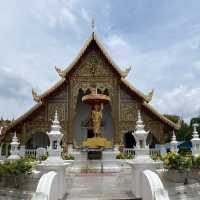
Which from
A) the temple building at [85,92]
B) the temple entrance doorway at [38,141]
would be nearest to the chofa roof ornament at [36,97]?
the temple building at [85,92]

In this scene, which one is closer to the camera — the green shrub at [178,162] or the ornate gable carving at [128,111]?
the green shrub at [178,162]

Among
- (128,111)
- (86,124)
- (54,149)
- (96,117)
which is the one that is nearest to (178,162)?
(54,149)

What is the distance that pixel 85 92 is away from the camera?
1648 centimetres

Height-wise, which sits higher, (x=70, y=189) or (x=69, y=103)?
(x=69, y=103)

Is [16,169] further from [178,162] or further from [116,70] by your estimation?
[116,70]

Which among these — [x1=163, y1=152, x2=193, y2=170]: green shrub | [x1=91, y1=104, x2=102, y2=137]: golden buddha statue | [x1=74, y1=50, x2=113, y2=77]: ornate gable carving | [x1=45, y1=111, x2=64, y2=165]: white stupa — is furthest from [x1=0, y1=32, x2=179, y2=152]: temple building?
[x1=163, y1=152, x2=193, y2=170]: green shrub

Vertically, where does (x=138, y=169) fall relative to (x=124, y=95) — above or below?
below

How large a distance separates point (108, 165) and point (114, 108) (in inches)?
164

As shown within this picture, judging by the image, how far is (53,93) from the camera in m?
15.8

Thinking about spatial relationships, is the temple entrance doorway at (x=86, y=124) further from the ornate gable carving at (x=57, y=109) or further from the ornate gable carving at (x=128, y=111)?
the ornate gable carving at (x=57, y=109)

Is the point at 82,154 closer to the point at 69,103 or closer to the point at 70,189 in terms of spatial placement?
the point at 69,103

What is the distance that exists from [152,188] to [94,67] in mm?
11662

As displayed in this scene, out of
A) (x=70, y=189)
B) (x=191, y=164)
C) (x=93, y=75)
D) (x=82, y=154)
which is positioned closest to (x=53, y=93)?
(x=93, y=75)

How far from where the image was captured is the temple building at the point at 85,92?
15516mm
